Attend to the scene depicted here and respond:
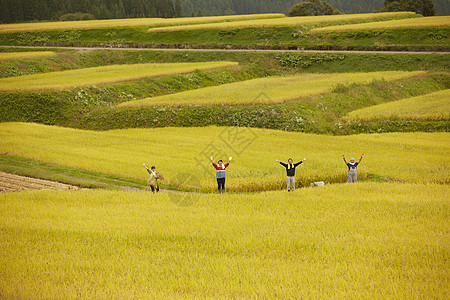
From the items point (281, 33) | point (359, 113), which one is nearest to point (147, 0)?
point (281, 33)

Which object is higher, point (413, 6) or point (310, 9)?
point (310, 9)

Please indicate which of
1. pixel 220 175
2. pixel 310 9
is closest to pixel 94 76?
pixel 220 175

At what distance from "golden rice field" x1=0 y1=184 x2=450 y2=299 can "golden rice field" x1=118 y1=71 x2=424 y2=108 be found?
2095 cm

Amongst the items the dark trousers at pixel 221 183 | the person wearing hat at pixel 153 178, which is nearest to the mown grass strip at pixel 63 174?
the person wearing hat at pixel 153 178

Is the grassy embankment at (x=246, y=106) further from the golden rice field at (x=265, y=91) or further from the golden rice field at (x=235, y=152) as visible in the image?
the golden rice field at (x=235, y=152)

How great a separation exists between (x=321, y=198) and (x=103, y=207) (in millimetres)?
8459

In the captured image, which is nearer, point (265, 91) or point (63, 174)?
point (63, 174)

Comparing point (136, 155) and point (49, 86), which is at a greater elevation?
point (49, 86)

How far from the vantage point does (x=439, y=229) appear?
1303 cm

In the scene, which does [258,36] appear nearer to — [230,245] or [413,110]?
[413,110]

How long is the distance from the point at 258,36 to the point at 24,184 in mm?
59078

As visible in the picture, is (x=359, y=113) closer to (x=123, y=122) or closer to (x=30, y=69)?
(x=123, y=122)

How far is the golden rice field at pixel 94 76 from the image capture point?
141ft

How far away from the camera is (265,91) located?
42.9 meters
